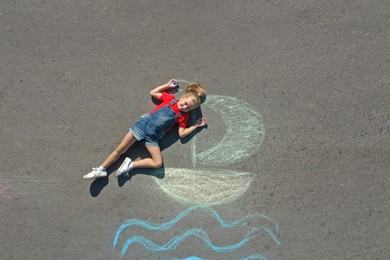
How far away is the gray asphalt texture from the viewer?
4.53 meters

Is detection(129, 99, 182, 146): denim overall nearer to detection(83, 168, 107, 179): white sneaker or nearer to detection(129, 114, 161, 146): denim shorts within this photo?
detection(129, 114, 161, 146): denim shorts

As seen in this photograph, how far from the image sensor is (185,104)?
4453 millimetres

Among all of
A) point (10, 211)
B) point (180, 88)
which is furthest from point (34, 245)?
point (180, 88)

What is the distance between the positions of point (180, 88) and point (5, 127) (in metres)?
2.22

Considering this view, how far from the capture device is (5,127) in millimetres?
4641

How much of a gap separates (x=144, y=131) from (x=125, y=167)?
49cm

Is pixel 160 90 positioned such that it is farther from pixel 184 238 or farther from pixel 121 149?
pixel 184 238

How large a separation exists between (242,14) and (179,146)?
1.82 meters

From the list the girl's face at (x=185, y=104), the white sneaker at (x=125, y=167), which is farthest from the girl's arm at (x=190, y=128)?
the white sneaker at (x=125, y=167)

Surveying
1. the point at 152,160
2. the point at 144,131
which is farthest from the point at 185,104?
the point at 152,160

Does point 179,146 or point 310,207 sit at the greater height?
point 179,146

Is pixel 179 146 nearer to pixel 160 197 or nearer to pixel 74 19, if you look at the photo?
pixel 160 197

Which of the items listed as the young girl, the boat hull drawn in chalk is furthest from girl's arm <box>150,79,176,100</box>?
the boat hull drawn in chalk

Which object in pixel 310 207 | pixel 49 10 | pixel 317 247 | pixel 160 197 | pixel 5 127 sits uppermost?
pixel 49 10
